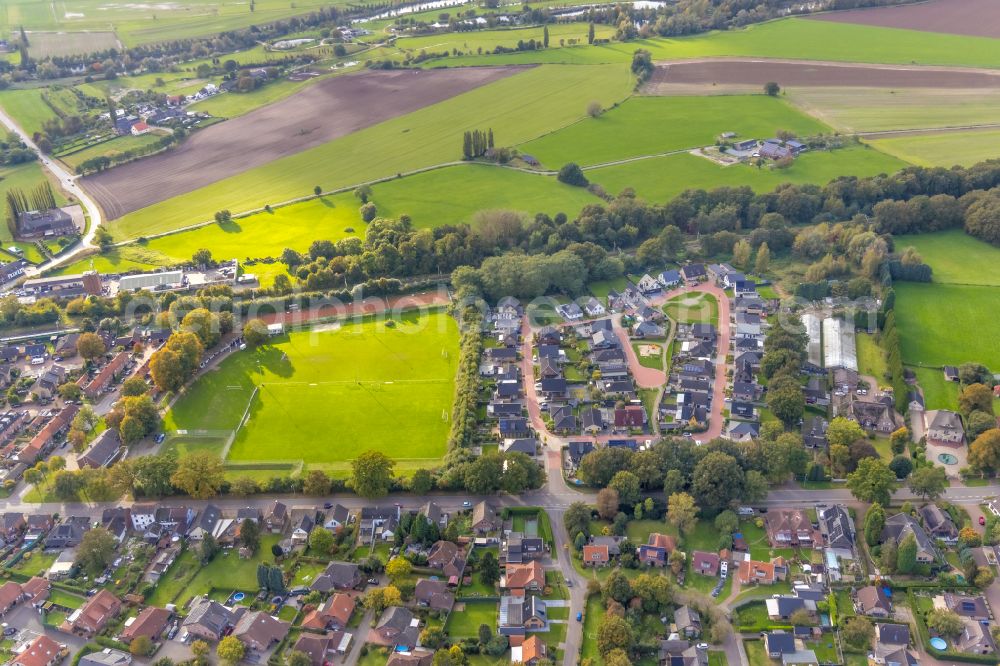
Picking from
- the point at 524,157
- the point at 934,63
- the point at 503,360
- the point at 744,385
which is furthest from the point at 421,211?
the point at 934,63

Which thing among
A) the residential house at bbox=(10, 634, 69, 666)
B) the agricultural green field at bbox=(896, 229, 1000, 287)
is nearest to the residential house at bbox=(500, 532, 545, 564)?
the residential house at bbox=(10, 634, 69, 666)

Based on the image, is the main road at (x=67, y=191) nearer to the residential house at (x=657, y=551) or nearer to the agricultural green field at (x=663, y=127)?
the agricultural green field at (x=663, y=127)

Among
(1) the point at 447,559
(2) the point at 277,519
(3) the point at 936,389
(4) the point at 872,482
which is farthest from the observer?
(3) the point at 936,389

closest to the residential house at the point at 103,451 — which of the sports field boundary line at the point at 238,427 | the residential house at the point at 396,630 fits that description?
the sports field boundary line at the point at 238,427

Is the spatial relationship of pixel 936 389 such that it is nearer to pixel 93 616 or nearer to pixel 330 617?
pixel 330 617

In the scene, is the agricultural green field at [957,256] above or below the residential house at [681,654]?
above

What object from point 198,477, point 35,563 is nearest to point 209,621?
point 198,477
